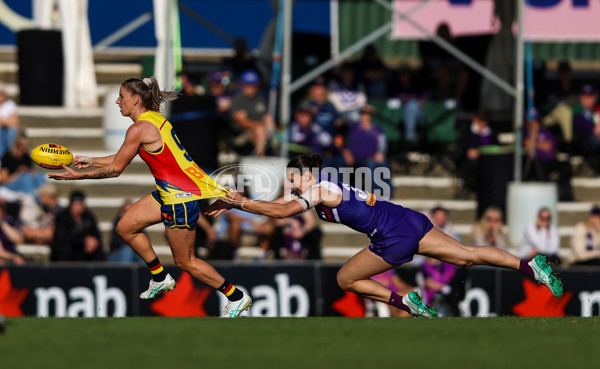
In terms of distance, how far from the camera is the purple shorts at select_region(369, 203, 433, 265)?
10.7m

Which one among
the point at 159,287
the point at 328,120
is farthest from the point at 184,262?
the point at 328,120

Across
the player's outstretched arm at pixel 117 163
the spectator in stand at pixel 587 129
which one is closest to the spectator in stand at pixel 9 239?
the player's outstretched arm at pixel 117 163

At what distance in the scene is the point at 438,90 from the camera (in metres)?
19.8

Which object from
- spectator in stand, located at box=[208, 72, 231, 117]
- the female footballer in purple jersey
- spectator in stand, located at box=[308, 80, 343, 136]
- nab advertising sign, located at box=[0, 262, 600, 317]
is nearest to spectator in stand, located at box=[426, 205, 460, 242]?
nab advertising sign, located at box=[0, 262, 600, 317]

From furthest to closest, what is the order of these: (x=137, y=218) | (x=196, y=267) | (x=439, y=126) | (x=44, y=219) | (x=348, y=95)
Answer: (x=439, y=126), (x=348, y=95), (x=44, y=219), (x=196, y=267), (x=137, y=218)

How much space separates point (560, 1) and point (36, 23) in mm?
9256

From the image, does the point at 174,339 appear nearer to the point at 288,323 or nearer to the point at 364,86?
the point at 288,323

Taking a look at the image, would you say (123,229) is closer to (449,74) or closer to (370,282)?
(370,282)

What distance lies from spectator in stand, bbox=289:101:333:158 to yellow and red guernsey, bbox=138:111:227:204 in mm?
6747

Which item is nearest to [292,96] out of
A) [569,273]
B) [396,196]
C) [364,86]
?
[364,86]

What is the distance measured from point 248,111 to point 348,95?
1725 millimetres

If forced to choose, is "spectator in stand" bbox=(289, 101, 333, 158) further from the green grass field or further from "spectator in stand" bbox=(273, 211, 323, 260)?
the green grass field

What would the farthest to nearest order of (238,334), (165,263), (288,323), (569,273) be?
(165,263)
(569,273)
(288,323)
(238,334)

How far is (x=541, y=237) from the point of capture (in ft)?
52.6
